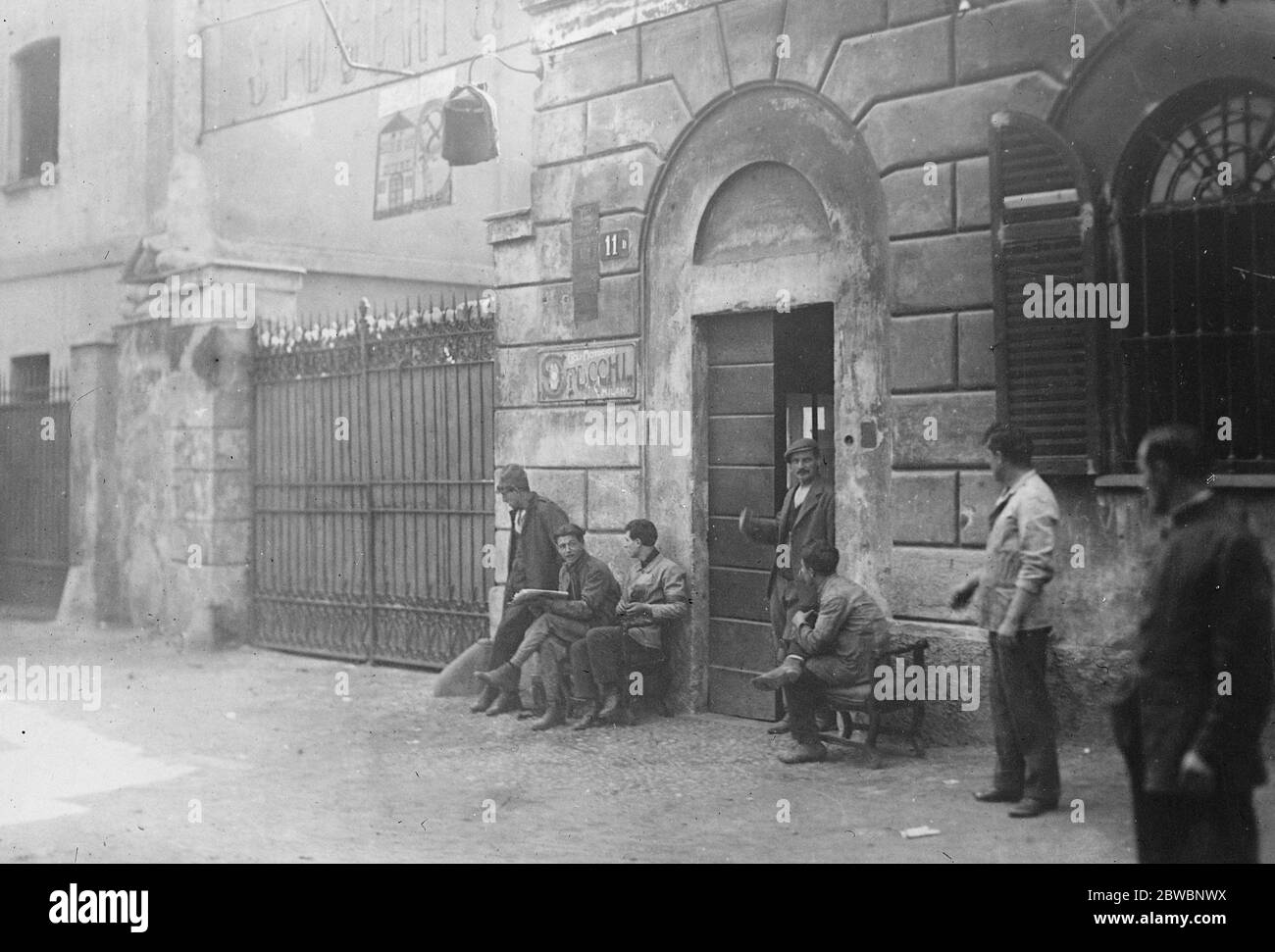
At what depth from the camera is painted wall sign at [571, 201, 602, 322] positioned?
988 centimetres

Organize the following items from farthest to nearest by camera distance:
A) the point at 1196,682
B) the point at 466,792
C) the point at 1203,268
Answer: the point at 466,792 < the point at 1203,268 < the point at 1196,682

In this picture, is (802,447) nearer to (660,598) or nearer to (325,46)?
(660,598)

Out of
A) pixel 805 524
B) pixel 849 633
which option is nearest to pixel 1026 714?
pixel 849 633

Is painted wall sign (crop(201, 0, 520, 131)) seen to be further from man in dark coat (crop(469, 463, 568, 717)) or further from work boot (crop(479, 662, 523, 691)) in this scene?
work boot (crop(479, 662, 523, 691))

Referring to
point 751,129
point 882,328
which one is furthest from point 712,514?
point 751,129

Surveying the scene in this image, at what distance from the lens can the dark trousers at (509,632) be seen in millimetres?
9617

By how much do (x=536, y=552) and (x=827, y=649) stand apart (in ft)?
9.27

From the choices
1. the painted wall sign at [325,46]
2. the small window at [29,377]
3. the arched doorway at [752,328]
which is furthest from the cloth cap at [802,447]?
the small window at [29,377]

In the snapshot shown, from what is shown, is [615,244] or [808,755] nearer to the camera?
[808,755]

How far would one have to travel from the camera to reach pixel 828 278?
8594mm

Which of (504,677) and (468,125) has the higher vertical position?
(468,125)

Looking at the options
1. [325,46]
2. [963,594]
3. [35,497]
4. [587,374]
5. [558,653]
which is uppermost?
[325,46]
